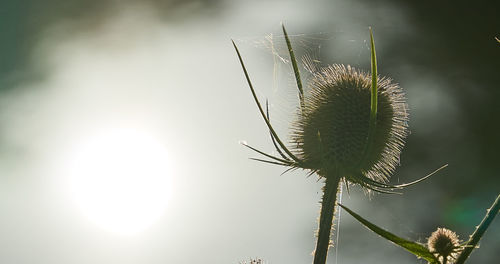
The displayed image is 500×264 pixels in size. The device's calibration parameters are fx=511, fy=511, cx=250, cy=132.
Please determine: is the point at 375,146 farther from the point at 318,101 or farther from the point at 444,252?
the point at 444,252

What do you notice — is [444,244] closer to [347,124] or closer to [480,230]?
[480,230]

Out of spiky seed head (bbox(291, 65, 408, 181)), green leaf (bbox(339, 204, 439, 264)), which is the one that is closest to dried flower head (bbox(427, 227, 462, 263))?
green leaf (bbox(339, 204, 439, 264))

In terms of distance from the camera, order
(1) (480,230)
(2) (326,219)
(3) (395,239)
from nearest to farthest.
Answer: (3) (395,239)
(1) (480,230)
(2) (326,219)

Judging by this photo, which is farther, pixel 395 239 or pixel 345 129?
pixel 345 129

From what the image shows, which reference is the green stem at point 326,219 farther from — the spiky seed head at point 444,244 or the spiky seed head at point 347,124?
the spiky seed head at point 444,244

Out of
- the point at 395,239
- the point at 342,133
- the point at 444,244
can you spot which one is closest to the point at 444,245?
the point at 444,244

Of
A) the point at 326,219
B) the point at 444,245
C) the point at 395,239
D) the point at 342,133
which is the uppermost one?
the point at 342,133

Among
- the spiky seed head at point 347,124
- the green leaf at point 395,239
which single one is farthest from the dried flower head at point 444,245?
the spiky seed head at point 347,124
